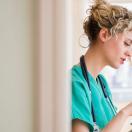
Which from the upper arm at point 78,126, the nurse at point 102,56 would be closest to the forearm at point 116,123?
the nurse at point 102,56

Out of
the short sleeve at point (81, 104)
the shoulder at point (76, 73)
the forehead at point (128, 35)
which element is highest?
the forehead at point (128, 35)

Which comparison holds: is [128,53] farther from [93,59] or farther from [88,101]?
[88,101]

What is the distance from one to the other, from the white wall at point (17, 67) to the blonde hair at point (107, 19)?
55 centimetres

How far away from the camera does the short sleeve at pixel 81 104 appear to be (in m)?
0.87

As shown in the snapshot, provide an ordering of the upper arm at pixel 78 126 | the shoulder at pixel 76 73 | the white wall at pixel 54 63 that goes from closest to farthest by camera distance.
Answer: the white wall at pixel 54 63, the upper arm at pixel 78 126, the shoulder at pixel 76 73

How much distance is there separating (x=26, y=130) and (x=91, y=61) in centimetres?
58

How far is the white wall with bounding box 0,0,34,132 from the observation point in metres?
0.53

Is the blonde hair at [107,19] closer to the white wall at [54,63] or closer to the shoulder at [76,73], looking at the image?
the shoulder at [76,73]

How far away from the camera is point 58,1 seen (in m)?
0.51

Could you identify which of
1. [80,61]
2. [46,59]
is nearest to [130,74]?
[80,61]

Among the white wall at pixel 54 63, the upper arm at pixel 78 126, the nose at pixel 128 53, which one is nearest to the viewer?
the white wall at pixel 54 63

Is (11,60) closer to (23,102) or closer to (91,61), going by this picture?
(23,102)

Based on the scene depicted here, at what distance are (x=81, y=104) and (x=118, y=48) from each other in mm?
313

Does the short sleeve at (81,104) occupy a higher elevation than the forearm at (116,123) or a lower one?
higher
